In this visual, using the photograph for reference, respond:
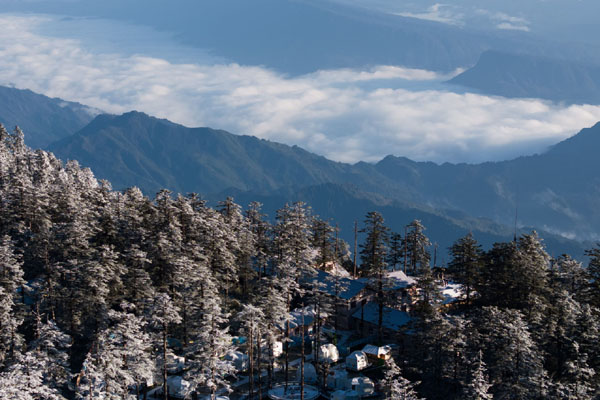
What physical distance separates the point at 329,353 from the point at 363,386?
931 centimetres

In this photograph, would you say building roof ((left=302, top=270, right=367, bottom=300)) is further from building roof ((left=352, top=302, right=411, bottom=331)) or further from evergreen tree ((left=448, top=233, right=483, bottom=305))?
evergreen tree ((left=448, top=233, right=483, bottom=305))

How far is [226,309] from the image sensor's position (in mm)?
84750

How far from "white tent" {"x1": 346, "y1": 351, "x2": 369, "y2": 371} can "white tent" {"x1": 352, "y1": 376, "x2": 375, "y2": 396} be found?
6.20m

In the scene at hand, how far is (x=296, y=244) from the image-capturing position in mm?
100875

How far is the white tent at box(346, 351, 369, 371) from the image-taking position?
268 feet

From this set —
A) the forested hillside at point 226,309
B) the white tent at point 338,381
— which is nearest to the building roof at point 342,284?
the forested hillside at point 226,309

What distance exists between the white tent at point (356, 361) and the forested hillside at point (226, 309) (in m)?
1.48

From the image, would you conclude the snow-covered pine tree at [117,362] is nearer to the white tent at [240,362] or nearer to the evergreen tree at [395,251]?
the white tent at [240,362]

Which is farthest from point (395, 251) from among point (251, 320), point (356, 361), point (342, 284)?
point (251, 320)

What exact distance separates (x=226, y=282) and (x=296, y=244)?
42.8 feet

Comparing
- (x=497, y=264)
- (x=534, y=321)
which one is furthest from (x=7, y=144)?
(x=534, y=321)

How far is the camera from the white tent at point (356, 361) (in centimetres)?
8175

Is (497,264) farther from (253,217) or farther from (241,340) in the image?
(253,217)

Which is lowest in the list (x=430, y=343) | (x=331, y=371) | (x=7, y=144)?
(x=331, y=371)
